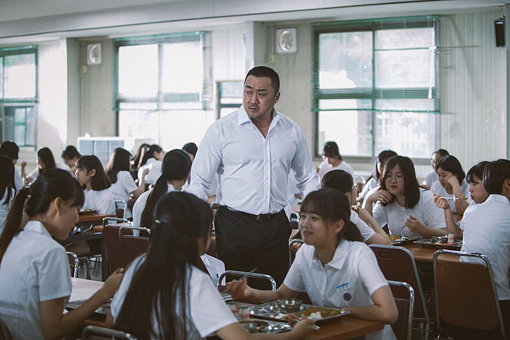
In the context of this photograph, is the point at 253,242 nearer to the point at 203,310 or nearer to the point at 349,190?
the point at 349,190

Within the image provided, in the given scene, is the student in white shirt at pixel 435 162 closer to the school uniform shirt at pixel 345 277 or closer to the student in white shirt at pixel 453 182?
the student in white shirt at pixel 453 182

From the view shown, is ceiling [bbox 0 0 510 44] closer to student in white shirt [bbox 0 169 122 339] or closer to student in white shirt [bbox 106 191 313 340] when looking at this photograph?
student in white shirt [bbox 0 169 122 339]

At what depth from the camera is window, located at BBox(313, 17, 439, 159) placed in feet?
30.7

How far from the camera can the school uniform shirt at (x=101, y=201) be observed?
623cm

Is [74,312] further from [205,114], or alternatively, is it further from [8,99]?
[8,99]

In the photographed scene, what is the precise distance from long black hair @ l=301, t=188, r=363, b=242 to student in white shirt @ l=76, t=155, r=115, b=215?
3.86 m

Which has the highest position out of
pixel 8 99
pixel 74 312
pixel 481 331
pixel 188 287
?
pixel 8 99

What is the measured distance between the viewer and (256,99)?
3.38 m

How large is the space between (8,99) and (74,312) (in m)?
12.0

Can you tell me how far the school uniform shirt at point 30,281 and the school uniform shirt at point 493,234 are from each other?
228cm

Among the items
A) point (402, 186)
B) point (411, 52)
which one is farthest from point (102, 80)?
point (402, 186)

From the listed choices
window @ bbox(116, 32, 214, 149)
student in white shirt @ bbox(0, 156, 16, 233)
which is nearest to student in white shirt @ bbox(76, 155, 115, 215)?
student in white shirt @ bbox(0, 156, 16, 233)

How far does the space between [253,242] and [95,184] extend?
3339 millimetres

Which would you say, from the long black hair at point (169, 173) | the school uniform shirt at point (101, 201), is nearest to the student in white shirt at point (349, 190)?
the long black hair at point (169, 173)
